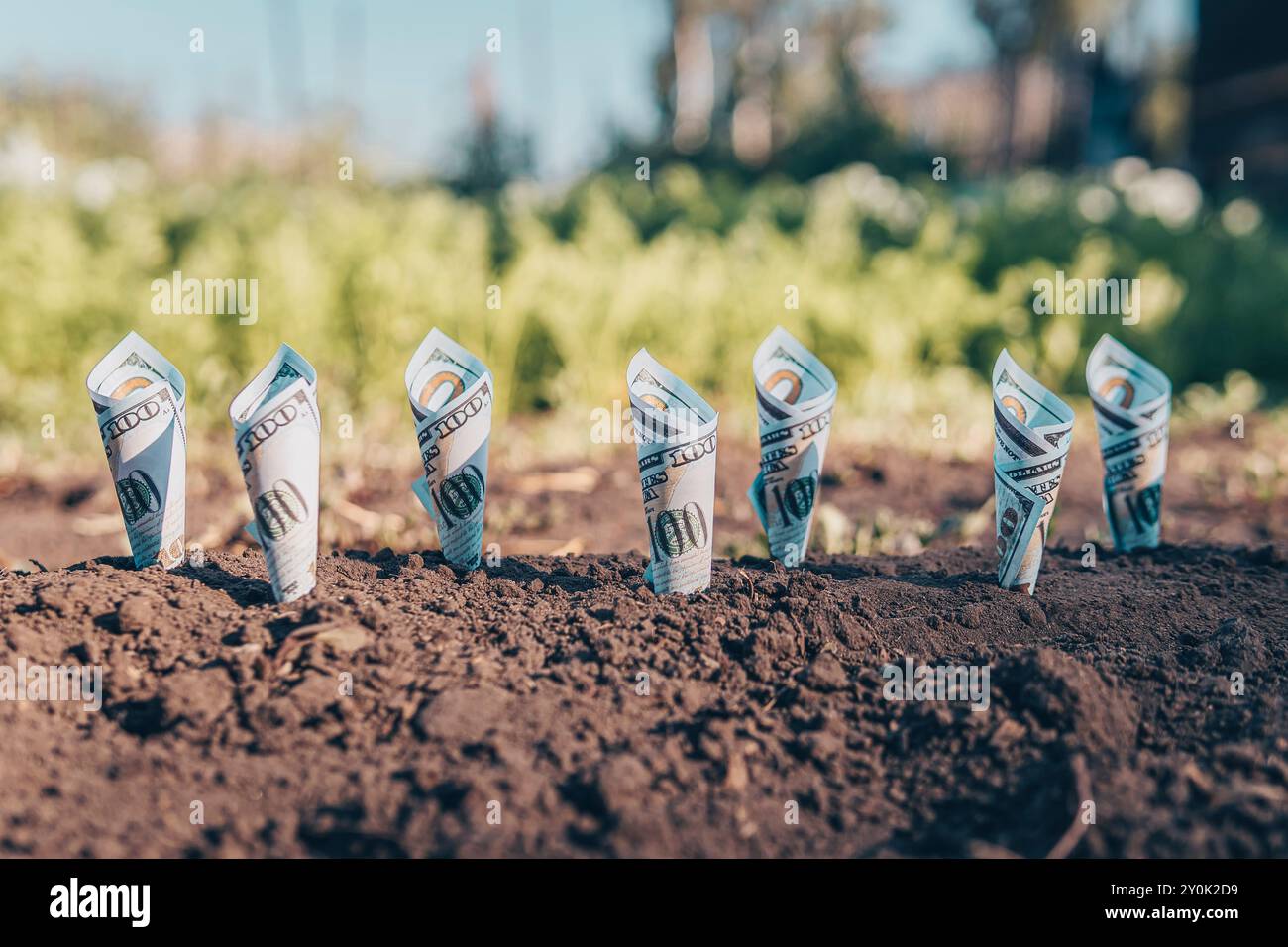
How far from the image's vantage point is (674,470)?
92.4 inches

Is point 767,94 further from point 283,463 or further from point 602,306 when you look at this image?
point 283,463

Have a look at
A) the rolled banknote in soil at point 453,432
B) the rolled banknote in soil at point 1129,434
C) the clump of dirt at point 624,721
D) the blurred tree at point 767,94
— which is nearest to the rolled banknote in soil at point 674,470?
the clump of dirt at point 624,721

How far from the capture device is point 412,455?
4.83 m

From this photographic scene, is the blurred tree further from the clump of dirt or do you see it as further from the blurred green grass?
the clump of dirt

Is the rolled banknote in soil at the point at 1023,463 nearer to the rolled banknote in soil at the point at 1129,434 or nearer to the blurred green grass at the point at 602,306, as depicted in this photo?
the rolled banknote in soil at the point at 1129,434

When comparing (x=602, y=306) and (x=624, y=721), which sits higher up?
(x=602, y=306)

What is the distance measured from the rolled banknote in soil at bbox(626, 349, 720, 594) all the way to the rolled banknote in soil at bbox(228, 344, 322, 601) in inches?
26.8

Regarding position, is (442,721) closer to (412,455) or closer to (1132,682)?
(1132,682)

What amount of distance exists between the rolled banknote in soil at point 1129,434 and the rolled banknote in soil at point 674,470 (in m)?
1.18

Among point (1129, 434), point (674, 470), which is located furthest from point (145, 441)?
point (1129, 434)

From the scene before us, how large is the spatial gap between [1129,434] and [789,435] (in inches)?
38.4

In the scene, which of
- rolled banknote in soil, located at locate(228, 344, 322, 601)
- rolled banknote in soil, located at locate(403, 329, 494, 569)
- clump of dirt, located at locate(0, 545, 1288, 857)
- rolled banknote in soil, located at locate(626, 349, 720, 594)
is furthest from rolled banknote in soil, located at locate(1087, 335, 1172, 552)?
rolled banknote in soil, located at locate(228, 344, 322, 601)
